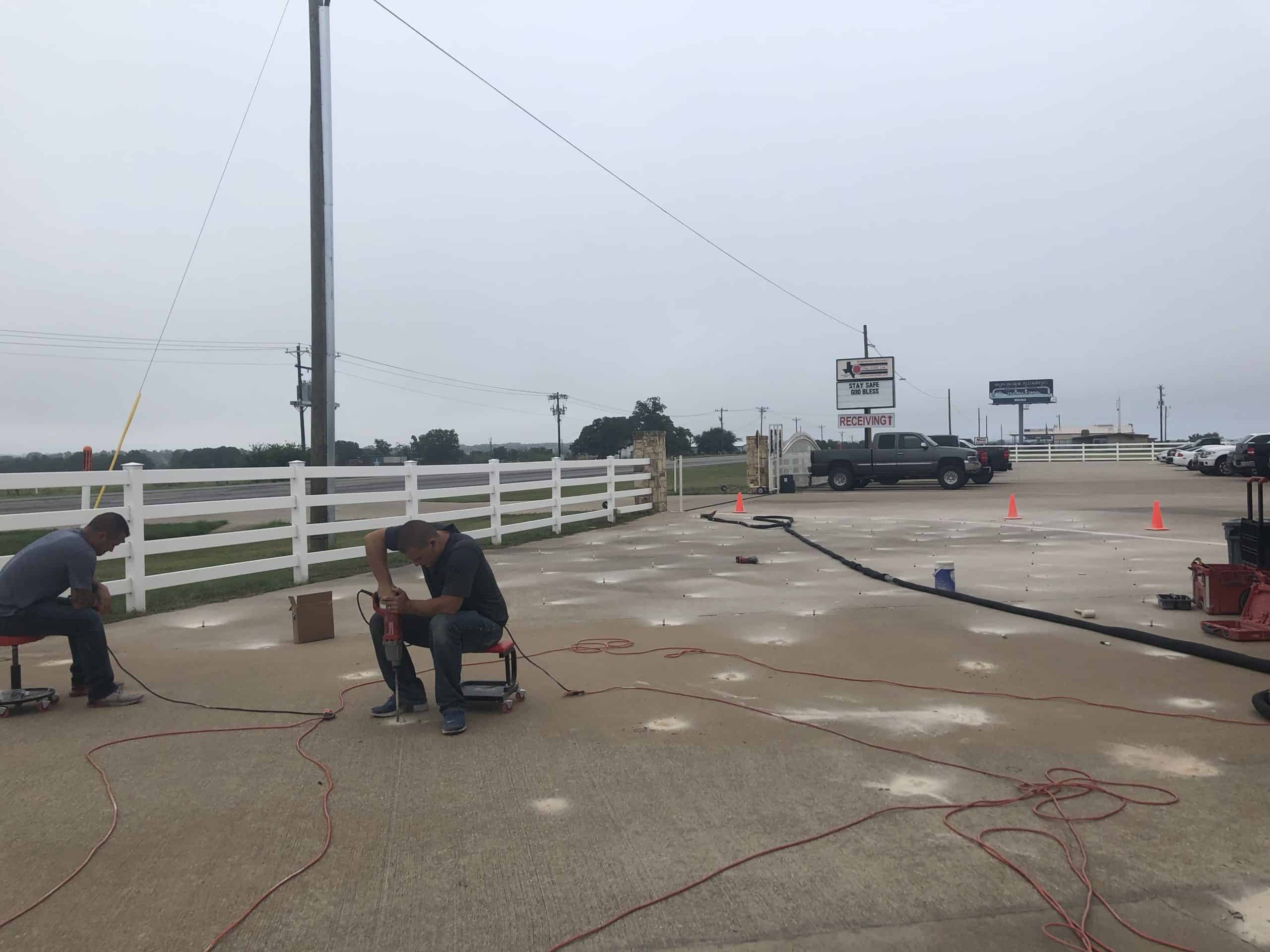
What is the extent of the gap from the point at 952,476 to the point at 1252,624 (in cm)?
2433

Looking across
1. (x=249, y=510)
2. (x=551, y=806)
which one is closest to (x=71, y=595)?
(x=551, y=806)

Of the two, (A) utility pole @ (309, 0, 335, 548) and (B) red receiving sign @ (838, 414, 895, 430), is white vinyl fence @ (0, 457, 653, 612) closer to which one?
Result: (A) utility pole @ (309, 0, 335, 548)

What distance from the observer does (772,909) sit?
2875mm

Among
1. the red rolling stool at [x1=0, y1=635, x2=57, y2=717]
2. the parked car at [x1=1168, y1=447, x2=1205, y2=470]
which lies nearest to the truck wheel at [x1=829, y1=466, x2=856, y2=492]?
the parked car at [x1=1168, y1=447, x2=1205, y2=470]

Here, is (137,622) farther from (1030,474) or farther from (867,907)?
(1030,474)

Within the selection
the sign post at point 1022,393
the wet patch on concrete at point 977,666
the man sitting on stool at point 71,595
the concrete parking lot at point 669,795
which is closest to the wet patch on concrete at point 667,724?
the concrete parking lot at point 669,795

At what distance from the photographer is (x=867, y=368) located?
134 ft

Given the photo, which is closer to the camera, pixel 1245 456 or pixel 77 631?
pixel 77 631

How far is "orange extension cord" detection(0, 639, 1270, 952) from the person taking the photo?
9.09 ft

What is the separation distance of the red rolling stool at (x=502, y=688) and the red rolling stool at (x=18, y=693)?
2.41m

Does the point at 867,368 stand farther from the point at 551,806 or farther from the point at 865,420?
the point at 551,806

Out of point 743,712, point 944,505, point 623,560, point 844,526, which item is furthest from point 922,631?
point 944,505

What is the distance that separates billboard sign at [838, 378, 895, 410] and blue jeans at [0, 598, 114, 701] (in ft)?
126

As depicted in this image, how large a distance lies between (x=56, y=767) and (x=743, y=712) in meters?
3.45
